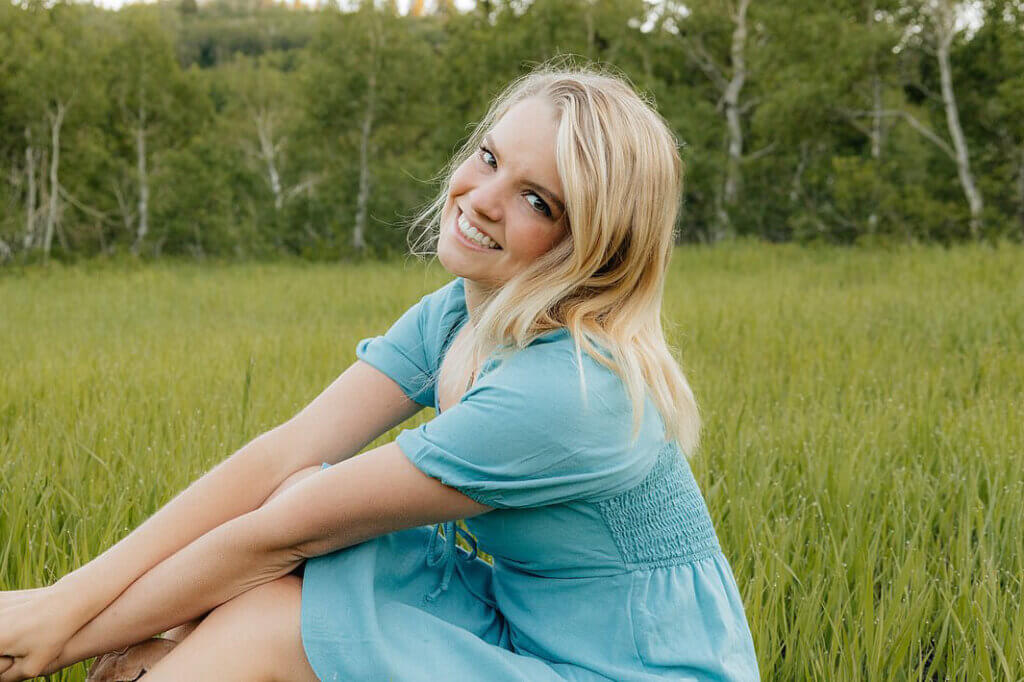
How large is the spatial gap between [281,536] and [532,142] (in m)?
0.67

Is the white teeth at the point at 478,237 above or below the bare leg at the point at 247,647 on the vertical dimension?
above

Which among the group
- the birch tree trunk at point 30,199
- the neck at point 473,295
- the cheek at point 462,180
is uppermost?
the cheek at point 462,180

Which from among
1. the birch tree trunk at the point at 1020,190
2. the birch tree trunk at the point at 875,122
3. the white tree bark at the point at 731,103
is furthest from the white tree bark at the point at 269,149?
the birch tree trunk at the point at 1020,190

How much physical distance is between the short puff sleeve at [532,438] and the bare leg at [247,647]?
0.27m

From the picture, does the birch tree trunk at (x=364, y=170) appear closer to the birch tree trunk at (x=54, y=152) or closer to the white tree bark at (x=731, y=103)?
the birch tree trunk at (x=54, y=152)

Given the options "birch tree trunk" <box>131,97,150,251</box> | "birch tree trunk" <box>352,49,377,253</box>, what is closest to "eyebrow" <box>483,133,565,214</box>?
"birch tree trunk" <box>352,49,377,253</box>

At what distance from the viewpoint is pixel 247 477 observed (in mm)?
1568

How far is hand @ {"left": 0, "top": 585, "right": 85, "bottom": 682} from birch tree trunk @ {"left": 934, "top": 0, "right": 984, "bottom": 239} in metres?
12.6

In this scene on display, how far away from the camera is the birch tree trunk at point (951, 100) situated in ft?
39.5

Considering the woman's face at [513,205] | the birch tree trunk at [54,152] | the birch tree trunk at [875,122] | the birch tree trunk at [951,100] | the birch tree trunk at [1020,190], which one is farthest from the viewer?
the birch tree trunk at [54,152]

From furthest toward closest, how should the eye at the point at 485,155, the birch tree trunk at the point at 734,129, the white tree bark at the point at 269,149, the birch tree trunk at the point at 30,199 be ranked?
the white tree bark at the point at 269,149
the birch tree trunk at the point at 734,129
the birch tree trunk at the point at 30,199
the eye at the point at 485,155

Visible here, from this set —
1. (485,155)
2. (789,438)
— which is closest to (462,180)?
(485,155)

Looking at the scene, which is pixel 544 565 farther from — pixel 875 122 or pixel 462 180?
pixel 875 122

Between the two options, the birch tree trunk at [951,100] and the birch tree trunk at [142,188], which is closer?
the birch tree trunk at [951,100]
